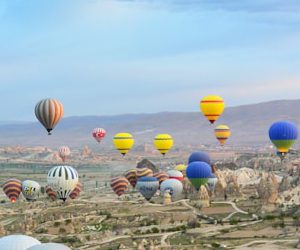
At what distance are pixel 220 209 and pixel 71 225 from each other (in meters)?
14.8

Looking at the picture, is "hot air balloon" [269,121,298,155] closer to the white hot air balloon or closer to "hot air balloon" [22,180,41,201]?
"hot air balloon" [22,180,41,201]

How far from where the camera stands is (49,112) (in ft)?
216

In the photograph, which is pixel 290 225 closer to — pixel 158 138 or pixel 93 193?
pixel 158 138

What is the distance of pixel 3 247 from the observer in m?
29.2

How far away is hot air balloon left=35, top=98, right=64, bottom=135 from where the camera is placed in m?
65.9

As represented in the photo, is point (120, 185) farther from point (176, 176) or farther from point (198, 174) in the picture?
point (198, 174)

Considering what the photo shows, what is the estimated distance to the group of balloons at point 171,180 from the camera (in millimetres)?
69688

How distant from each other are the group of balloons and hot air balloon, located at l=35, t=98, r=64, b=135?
524 inches

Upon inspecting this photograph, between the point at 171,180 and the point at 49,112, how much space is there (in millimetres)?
17645

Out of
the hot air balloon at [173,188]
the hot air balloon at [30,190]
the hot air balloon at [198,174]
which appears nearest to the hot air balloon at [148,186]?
the hot air balloon at [173,188]

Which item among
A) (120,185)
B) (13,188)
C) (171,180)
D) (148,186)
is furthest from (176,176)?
(13,188)

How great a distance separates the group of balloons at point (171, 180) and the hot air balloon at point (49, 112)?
1332 centimetres

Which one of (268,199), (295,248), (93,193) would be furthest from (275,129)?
(93,193)

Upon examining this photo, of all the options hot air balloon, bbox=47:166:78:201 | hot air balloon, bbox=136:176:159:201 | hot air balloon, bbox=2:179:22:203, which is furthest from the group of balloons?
hot air balloon, bbox=47:166:78:201
